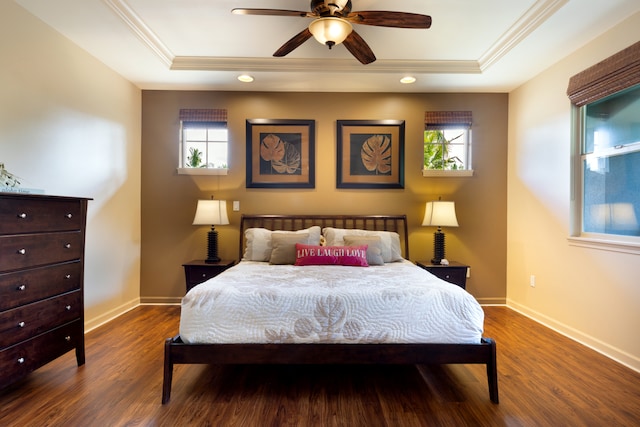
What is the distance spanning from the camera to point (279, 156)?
3.95m

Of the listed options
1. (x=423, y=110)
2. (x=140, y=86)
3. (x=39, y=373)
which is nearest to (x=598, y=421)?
(x=423, y=110)

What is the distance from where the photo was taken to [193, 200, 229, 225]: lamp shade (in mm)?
3547

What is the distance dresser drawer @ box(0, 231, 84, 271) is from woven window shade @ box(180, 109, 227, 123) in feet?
6.92

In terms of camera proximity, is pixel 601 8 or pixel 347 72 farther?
pixel 347 72

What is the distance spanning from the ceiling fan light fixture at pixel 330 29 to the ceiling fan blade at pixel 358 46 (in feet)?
0.51

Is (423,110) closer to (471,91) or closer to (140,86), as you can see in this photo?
(471,91)

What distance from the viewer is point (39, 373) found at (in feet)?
7.28

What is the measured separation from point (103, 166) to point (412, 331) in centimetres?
340

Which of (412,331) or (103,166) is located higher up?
(103,166)

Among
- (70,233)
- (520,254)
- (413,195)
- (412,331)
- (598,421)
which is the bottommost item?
(598,421)

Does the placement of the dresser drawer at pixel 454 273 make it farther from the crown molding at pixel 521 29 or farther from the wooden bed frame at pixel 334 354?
the crown molding at pixel 521 29

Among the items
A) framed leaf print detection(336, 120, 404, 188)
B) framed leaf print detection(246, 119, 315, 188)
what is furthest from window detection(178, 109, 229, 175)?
framed leaf print detection(336, 120, 404, 188)

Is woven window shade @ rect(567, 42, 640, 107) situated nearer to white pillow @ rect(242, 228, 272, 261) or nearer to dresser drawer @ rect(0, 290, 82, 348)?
white pillow @ rect(242, 228, 272, 261)

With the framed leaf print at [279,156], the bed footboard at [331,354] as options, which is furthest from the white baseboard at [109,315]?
the framed leaf print at [279,156]
